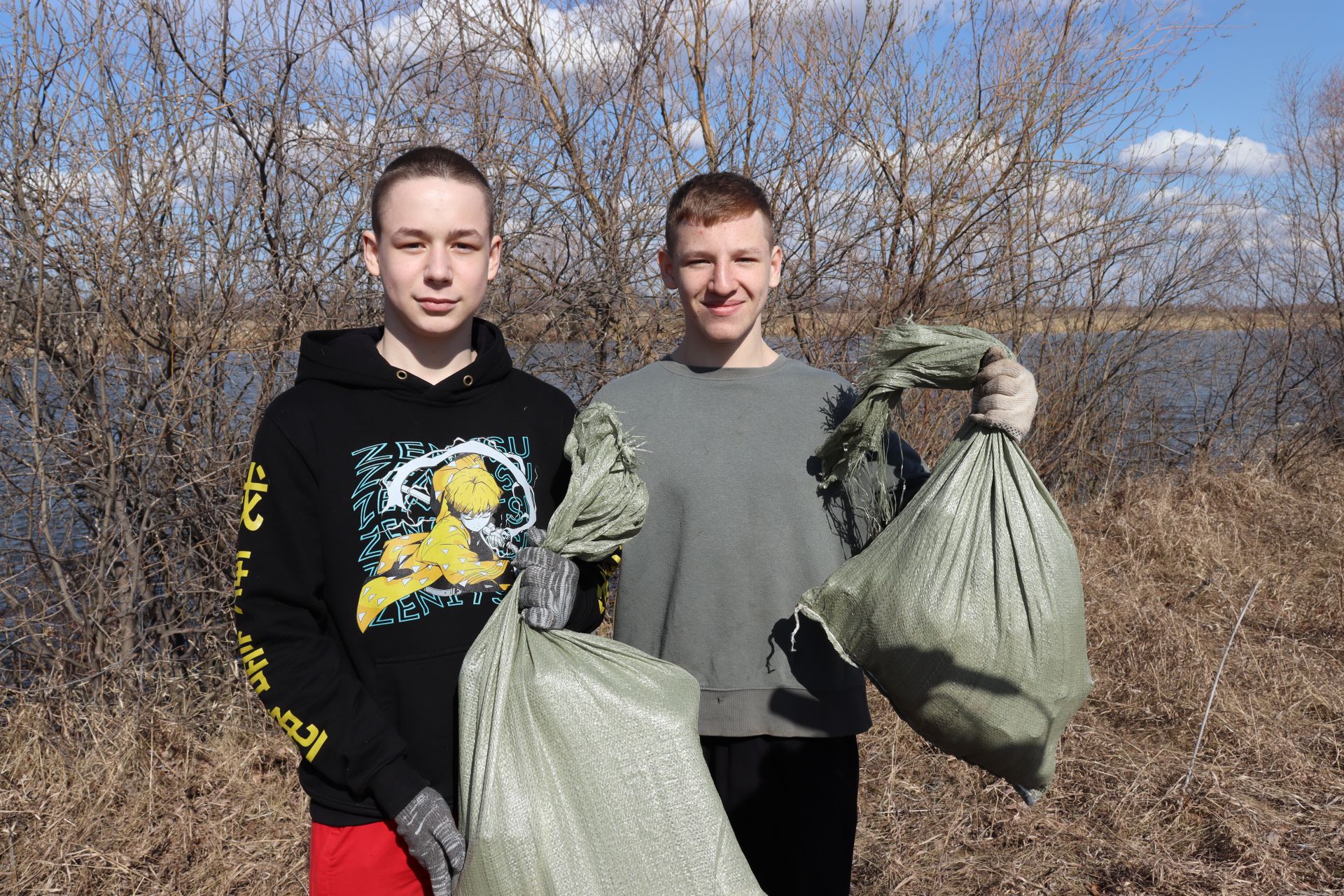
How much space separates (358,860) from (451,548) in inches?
21.8

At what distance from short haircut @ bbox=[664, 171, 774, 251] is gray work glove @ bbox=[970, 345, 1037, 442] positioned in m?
0.56

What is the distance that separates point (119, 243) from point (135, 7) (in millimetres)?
1073

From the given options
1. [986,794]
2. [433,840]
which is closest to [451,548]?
[433,840]

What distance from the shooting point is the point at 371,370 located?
5.34ft

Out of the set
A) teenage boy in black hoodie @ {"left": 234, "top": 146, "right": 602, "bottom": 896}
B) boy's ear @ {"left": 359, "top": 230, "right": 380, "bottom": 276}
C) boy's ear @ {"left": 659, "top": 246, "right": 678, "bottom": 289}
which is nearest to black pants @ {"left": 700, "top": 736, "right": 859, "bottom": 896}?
teenage boy in black hoodie @ {"left": 234, "top": 146, "right": 602, "bottom": 896}

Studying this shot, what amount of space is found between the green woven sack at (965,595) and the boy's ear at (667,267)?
1.69 feet

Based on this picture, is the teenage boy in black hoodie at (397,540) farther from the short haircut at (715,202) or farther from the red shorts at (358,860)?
the short haircut at (715,202)

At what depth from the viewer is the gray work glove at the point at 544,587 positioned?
148 centimetres

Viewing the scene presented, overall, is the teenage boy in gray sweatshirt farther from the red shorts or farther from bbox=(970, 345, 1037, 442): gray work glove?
the red shorts

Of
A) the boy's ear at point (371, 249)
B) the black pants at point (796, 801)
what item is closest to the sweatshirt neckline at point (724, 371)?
the boy's ear at point (371, 249)

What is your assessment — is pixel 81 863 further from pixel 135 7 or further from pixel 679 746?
pixel 135 7

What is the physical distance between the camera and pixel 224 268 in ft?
12.6

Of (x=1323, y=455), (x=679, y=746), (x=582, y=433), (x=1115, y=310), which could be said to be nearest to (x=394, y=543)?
(x=582, y=433)

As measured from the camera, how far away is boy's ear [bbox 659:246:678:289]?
1.96 m
